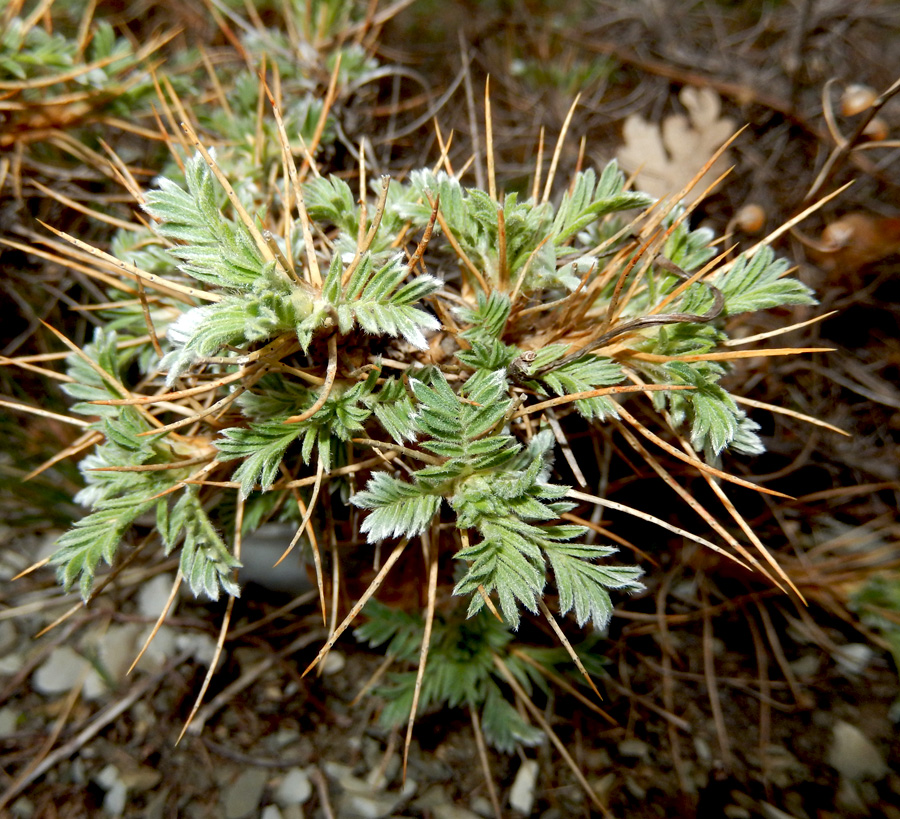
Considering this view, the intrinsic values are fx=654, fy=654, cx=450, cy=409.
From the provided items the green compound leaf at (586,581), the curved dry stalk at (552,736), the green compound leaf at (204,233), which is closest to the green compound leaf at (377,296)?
the green compound leaf at (204,233)

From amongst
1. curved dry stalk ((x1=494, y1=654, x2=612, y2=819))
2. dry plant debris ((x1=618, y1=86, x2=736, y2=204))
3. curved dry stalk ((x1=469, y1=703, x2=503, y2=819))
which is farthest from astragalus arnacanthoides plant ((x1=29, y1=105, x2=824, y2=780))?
dry plant debris ((x1=618, y1=86, x2=736, y2=204))

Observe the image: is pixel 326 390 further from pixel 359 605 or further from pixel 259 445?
pixel 359 605

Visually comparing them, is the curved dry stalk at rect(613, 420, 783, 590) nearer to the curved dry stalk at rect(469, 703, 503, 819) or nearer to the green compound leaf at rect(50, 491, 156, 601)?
the curved dry stalk at rect(469, 703, 503, 819)

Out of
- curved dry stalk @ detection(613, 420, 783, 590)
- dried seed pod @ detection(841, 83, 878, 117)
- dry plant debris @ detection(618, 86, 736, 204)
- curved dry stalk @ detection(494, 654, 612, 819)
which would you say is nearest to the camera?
curved dry stalk @ detection(613, 420, 783, 590)

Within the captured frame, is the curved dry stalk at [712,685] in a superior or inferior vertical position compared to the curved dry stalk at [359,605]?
inferior

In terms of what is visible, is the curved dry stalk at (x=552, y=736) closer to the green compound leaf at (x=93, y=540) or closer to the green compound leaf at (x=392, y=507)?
the green compound leaf at (x=392, y=507)

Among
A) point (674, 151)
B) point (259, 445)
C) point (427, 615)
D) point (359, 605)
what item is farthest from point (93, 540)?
point (674, 151)

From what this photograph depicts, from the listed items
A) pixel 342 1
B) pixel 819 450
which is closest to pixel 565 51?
pixel 342 1

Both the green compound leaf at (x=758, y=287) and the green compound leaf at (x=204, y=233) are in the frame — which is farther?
the green compound leaf at (x=758, y=287)
